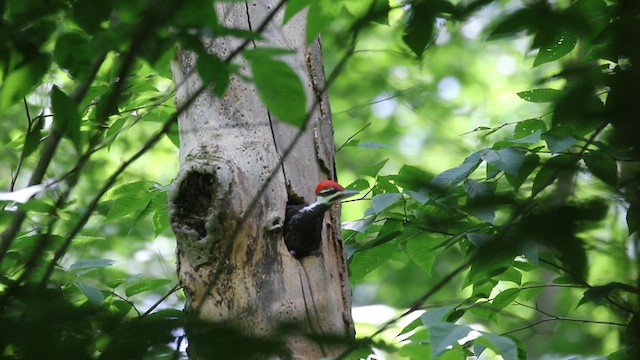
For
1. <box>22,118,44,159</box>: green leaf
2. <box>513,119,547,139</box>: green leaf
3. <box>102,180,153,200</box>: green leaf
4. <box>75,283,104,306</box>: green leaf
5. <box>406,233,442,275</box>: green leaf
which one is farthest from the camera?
<box>102,180,153,200</box>: green leaf

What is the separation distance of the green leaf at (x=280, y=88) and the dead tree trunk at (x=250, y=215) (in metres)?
0.99

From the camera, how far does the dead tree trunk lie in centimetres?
213

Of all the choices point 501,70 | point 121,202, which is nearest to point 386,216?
point 121,202

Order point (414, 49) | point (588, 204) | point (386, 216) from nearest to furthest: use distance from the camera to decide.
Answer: point (588, 204) < point (414, 49) < point (386, 216)

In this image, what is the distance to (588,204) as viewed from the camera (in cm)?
75

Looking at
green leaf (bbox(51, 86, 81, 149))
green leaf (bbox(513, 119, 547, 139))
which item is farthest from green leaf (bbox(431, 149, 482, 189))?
green leaf (bbox(51, 86, 81, 149))

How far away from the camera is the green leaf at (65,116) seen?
45.1 inches

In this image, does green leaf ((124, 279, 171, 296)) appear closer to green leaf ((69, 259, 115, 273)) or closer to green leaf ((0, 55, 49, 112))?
green leaf ((69, 259, 115, 273))

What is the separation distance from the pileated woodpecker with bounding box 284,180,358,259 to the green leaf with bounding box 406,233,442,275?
33cm

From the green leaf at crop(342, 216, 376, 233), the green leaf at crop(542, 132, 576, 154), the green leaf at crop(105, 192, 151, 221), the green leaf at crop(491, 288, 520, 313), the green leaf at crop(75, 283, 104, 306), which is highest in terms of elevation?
the green leaf at crop(105, 192, 151, 221)

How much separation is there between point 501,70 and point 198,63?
24.1 ft

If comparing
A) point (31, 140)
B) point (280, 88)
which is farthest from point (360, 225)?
point (280, 88)

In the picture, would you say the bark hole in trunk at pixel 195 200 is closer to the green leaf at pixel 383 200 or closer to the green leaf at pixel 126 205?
the green leaf at pixel 126 205

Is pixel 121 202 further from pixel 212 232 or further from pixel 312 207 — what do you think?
pixel 312 207
